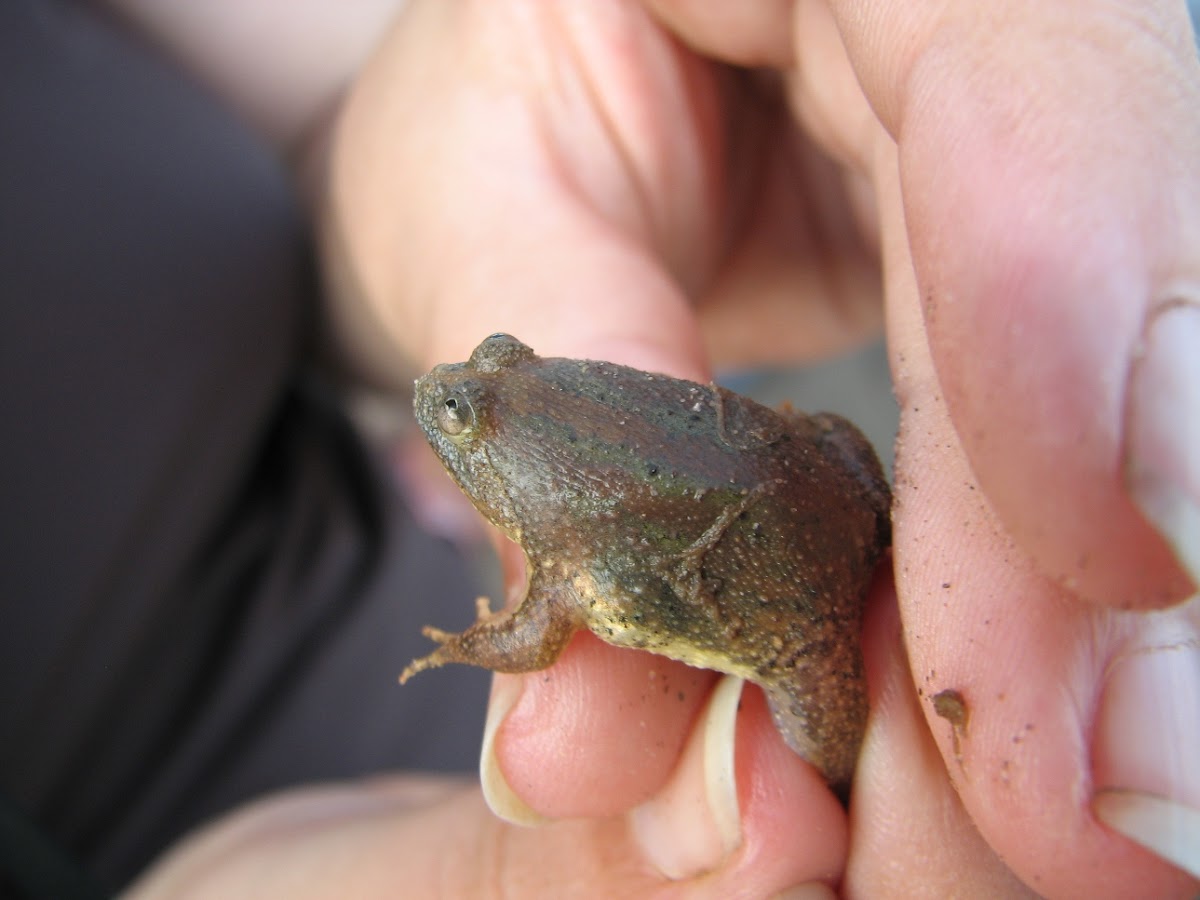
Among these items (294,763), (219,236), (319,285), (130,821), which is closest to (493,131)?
(219,236)

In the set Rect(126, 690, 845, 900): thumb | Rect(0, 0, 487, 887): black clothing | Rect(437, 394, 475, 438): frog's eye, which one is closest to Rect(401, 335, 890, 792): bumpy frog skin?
Rect(437, 394, 475, 438): frog's eye

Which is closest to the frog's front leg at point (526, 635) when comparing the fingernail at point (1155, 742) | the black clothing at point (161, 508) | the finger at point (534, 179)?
the finger at point (534, 179)

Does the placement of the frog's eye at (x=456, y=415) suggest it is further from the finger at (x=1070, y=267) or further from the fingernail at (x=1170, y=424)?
the fingernail at (x=1170, y=424)

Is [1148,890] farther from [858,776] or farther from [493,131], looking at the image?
[493,131]

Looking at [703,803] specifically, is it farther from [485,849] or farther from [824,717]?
[485,849]

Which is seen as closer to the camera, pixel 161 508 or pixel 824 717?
pixel 824 717

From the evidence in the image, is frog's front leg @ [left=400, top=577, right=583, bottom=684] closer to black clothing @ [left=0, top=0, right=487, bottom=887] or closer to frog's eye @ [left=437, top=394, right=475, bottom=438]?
frog's eye @ [left=437, top=394, right=475, bottom=438]

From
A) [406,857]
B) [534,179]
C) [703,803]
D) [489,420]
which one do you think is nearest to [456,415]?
[489,420]
